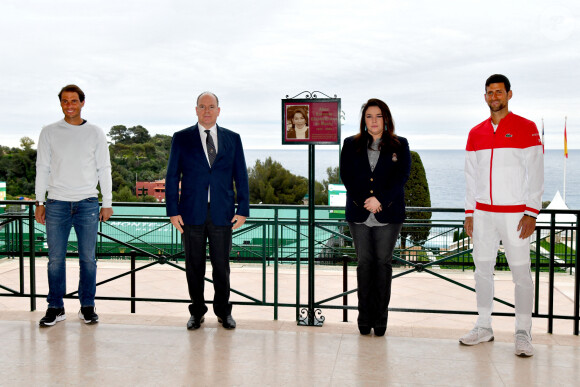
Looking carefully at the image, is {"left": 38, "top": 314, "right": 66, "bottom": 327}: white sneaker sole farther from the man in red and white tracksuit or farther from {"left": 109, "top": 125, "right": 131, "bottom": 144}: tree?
{"left": 109, "top": 125, "right": 131, "bottom": 144}: tree

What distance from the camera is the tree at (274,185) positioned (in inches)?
1433

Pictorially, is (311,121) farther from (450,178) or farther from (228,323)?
(450,178)

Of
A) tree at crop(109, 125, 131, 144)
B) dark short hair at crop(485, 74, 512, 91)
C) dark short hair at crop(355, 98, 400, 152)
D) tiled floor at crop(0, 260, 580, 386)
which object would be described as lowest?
tiled floor at crop(0, 260, 580, 386)

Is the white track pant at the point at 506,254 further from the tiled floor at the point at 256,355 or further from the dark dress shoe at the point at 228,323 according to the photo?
the dark dress shoe at the point at 228,323

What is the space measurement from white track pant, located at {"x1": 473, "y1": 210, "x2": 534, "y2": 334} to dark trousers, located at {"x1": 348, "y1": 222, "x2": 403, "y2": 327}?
0.48m

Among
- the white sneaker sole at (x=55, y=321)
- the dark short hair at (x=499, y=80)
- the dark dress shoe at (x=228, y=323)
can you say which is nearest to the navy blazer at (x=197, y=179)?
the dark dress shoe at (x=228, y=323)

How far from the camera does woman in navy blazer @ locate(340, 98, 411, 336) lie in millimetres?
3084

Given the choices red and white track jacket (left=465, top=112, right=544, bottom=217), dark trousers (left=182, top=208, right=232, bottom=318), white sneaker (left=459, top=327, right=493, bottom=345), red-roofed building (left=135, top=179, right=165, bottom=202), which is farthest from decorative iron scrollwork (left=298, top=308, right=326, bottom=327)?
red-roofed building (left=135, top=179, right=165, bottom=202)

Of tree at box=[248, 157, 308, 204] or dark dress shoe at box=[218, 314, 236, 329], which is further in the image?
tree at box=[248, 157, 308, 204]

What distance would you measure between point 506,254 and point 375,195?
817 mm

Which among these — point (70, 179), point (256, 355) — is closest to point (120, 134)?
point (70, 179)

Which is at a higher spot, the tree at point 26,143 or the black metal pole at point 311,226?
the tree at point 26,143

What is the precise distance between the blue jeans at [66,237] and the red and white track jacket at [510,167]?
8.00 ft

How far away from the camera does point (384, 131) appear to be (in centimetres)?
314
